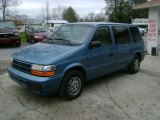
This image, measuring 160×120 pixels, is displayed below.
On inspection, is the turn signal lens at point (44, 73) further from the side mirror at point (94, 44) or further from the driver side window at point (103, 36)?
the driver side window at point (103, 36)

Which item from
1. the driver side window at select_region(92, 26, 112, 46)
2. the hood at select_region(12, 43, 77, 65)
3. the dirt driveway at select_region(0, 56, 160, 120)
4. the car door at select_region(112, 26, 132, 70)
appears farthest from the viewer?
the car door at select_region(112, 26, 132, 70)

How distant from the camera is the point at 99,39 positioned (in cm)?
616

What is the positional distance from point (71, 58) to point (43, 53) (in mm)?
651

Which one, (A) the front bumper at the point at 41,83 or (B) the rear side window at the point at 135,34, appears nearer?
(A) the front bumper at the point at 41,83

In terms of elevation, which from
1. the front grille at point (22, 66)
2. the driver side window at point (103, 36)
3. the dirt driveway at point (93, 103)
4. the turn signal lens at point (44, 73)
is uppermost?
the driver side window at point (103, 36)

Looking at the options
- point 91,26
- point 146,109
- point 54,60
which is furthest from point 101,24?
point 146,109

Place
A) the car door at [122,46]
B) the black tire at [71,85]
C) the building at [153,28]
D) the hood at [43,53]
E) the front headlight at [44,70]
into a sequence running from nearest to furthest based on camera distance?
the front headlight at [44,70], the hood at [43,53], the black tire at [71,85], the car door at [122,46], the building at [153,28]

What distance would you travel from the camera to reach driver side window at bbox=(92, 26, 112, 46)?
6.11 meters

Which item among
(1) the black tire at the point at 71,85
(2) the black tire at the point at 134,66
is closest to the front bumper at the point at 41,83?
(1) the black tire at the point at 71,85

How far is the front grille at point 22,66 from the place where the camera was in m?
5.09

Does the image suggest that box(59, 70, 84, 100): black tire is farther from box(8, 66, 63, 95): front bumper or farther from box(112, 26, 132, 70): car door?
box(112, 26, 132, 70): car door

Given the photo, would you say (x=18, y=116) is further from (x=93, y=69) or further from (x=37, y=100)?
(x=93, y=69)

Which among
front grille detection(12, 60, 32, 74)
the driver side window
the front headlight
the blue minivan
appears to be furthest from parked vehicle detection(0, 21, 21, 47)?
the front headlight

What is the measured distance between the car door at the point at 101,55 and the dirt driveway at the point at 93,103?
52cm
